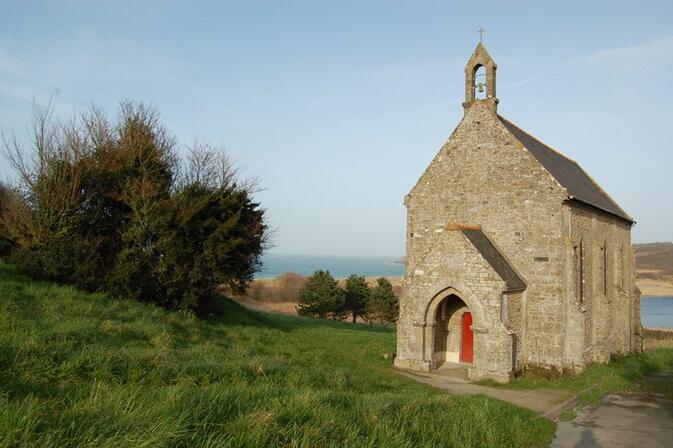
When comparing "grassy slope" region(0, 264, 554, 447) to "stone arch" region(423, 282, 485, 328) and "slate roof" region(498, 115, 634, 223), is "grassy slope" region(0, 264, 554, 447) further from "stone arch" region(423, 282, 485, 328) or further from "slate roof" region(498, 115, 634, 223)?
"slate roof" region(498, 115, 634, 223)

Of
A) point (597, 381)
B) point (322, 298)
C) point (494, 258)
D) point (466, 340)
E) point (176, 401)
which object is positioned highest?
point (494, 258)

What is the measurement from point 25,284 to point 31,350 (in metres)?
8.04

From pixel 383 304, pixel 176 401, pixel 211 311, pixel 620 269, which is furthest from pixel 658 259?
pixel 176 401

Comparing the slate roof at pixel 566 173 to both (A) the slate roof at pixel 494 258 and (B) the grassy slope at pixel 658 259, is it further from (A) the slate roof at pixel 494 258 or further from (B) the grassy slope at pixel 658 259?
(B) the grassy slope at pixel 658 259

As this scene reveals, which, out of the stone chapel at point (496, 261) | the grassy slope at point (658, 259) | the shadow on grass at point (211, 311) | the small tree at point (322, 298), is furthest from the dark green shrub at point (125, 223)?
the grassy slope at point (658, 259)

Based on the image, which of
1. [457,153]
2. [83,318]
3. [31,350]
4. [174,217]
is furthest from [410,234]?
[31,350]

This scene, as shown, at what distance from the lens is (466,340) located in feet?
64.7

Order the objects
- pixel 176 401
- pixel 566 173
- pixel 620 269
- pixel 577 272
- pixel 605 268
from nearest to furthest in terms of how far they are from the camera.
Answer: pixel 176 401 < pixel 577 272 < pixel 605 268 < pixel 566 173 < pixel 620 269

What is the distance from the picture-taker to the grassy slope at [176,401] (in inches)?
191

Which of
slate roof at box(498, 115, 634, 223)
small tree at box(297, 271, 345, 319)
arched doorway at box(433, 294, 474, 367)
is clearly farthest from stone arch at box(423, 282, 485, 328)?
small tree at box(297, 271, 345, 319)

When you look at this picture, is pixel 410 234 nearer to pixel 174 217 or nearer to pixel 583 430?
pixel 174 217

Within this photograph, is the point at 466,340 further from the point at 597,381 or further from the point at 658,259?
the point at 658,259

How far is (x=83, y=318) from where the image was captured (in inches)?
472

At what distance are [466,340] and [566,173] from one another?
9.12m
